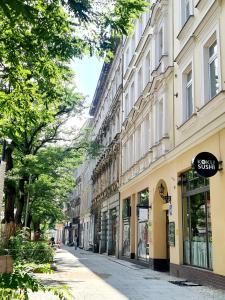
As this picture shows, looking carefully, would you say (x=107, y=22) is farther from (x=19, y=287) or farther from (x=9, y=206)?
(x=9, y=206)

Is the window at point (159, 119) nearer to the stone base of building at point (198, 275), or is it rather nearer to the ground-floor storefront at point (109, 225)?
the stone base of building at point (198, 275)

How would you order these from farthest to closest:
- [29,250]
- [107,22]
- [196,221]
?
[29,250] → [196,221] → [107,22]

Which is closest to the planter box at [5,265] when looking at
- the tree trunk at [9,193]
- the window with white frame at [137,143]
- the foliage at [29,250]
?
the foliage at [29,250]

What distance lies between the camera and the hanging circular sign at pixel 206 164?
38.8 feet

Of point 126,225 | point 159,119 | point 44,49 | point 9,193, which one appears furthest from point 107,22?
point 126,225

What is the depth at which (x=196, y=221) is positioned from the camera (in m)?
14.2

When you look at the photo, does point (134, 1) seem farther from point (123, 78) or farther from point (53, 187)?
point (123, 78)

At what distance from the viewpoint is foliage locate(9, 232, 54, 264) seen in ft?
57.7

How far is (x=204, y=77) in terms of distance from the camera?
530 inches

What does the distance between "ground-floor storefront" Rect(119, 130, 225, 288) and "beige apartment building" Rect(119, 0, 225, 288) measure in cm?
3

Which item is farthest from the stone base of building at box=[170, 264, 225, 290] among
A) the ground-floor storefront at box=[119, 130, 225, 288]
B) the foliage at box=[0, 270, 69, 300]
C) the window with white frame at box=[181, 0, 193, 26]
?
the window with white frame at box=[181, 0, 193, 26]

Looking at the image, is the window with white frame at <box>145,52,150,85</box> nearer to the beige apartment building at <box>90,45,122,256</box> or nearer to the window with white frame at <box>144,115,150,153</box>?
the window with white frame at <box>144,115,150,153</box>

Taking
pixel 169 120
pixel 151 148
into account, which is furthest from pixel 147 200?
pixel 169 120

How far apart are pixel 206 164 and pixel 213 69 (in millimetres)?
3365
